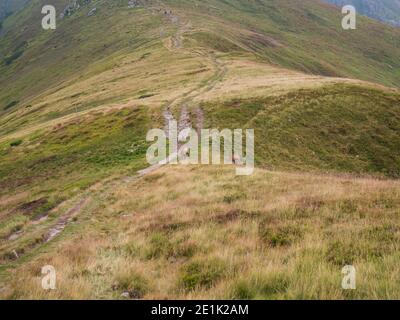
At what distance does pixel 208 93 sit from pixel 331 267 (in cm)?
5292

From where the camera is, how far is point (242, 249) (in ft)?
36.8

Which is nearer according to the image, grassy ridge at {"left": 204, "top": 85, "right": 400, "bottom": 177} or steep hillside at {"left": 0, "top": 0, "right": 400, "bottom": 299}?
steep hillside at {"left": 0, "top": 0, "right": 400, "bottom": 299}

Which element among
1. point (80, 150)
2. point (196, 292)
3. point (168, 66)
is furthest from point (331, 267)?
point (168, 66)

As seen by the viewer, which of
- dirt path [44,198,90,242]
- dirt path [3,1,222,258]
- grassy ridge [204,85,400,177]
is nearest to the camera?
dirt path [44,198,90,242]

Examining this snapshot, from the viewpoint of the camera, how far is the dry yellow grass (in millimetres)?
8883

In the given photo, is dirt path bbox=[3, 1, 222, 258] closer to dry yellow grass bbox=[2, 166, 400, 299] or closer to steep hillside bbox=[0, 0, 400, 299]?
steep hillside bbox=[0, 0, 400, 299]

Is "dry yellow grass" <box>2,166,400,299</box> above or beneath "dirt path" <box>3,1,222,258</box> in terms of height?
beneath

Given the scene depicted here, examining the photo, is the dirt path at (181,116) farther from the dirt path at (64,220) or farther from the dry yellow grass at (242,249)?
the dry yellow grass at (242,249)

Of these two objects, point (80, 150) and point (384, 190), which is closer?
point (384, 190)

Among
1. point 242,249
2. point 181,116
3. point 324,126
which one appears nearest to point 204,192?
point 242,249

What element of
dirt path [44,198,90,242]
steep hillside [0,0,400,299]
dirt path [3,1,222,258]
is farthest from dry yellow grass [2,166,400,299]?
dirt path [3,1,222,258]

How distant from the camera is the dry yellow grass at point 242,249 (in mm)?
8883
